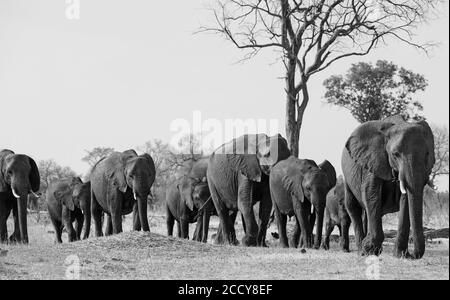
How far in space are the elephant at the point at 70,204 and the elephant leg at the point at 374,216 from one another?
35.7ft

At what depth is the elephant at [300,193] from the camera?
18.2m

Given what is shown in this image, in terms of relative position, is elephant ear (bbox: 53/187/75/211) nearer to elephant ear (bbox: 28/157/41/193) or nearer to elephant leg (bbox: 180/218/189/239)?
elephant leg (bbox: 180/218/189/239)

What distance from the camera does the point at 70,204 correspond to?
25.0m

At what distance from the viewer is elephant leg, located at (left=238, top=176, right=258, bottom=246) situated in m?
18.6

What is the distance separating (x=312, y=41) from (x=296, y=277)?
15.8 metres

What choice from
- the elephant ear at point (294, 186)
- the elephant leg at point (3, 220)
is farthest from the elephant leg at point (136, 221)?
the elephant ear at point (294, 186)

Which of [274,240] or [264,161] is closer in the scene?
[264,161]

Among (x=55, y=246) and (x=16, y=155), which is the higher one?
(x=16, y=155)

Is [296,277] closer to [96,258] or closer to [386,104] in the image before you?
[96,258]

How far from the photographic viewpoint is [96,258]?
14.1 metres

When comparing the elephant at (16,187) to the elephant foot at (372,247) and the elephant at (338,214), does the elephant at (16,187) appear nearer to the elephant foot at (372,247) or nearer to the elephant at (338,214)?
the elephant at (338,214)

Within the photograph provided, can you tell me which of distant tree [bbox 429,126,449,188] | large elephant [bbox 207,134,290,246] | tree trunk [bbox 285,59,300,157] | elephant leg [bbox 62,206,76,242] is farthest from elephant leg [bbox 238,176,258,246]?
distant tree [bbox 429,126,449,188]

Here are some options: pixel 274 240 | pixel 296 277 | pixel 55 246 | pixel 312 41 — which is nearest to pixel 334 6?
pixel 312 41

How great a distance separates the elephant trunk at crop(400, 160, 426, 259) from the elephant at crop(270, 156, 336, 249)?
4949mm
